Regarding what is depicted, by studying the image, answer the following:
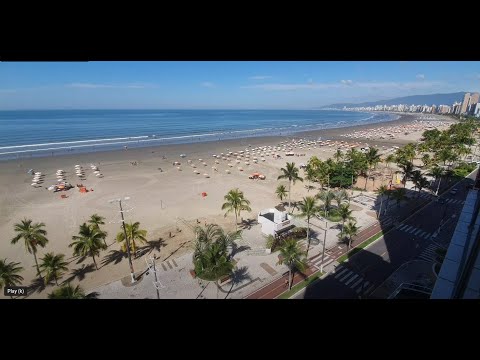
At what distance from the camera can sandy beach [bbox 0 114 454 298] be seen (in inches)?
973

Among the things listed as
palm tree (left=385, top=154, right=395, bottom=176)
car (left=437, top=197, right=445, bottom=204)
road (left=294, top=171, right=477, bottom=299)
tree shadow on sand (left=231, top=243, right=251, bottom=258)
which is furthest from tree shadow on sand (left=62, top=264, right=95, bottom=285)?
palm tree (left=385, top=154, right=395, bottom=176)

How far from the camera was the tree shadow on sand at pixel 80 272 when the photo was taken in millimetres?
20516

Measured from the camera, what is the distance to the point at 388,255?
23.3m

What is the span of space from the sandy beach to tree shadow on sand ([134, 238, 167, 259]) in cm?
37

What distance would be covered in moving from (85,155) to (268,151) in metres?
41.9

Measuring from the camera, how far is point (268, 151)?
69688 millimetres

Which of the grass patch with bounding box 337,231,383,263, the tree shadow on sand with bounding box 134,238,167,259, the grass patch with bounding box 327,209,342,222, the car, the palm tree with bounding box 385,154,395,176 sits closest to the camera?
the grass patch with bounding box 337,231,383,263

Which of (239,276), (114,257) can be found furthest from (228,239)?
(114,257)

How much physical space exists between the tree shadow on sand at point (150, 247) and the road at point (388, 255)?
12860 mm

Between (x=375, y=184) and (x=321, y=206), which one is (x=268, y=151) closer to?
(x=375, y=184)

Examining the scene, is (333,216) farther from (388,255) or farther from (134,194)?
(134,194)

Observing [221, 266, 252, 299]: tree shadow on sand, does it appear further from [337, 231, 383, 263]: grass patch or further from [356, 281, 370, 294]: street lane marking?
[337, 231, 383, 263]: grass patch

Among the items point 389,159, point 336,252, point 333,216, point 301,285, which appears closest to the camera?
point 301,285

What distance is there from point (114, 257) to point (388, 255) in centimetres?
2246
